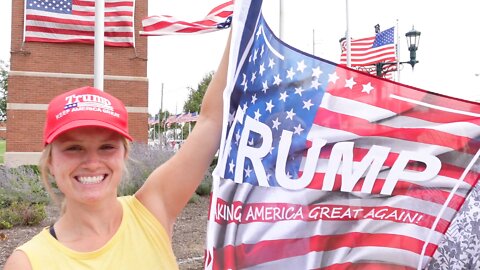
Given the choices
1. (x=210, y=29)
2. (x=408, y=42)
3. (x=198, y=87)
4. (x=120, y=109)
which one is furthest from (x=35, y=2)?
(x=198, y=87)

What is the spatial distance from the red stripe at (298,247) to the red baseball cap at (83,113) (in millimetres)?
561

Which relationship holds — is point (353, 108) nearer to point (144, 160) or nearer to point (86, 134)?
point (86, 134)

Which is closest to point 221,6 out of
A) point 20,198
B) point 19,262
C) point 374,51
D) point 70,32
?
point 70,32

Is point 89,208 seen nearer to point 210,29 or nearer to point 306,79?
point 306,79

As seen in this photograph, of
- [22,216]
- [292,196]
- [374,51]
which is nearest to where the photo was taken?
[292,196]

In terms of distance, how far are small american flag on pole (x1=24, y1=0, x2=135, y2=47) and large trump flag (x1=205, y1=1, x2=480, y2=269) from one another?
9151mm

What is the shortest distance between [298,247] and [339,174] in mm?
296

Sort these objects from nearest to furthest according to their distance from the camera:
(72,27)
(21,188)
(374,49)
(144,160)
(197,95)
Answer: (72,27) → (21,188) → (144,160) → (374,49) → (197,95)

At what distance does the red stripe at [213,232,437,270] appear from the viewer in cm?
193

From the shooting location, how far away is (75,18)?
1096cm

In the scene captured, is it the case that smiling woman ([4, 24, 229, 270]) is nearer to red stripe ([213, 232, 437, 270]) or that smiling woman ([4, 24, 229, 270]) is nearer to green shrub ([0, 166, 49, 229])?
red stripe ([213, 232, 437, 270])

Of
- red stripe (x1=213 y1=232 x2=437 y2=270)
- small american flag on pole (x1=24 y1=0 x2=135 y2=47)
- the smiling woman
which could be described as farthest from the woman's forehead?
small american flag on pole (x1=24 y1=0 x2=135 y2=47)

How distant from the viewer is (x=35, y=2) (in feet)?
36.6

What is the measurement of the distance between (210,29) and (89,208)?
296 inches
